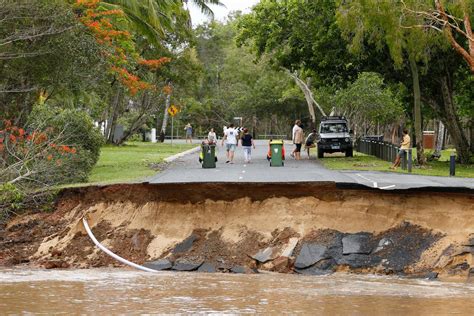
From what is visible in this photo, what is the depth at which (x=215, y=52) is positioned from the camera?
97.1m

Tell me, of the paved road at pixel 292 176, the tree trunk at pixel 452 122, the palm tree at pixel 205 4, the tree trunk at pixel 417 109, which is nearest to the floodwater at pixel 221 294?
the paved road at pixel 292 176

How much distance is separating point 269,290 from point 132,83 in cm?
2004

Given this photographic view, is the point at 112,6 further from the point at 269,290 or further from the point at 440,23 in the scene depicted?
the point at 269,290

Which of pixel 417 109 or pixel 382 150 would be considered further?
pixel 382 150

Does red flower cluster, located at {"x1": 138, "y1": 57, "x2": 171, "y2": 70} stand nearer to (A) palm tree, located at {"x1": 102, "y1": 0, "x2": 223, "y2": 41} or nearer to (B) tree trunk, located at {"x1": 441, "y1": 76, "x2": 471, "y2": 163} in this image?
(A) palm tree, located at {"x1": 102, "y1": 0, "x2": 223, "y2": 41}

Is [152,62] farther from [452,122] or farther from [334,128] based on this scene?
[452,122]

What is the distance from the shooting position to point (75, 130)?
92.4 feet

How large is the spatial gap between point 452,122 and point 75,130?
1627 centimetres

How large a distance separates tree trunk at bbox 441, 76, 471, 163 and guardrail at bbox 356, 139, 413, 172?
2474mm

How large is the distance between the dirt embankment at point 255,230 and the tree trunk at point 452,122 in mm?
16119

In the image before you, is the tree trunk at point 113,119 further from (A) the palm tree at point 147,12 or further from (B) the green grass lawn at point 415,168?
(B) the green grass lawn at point 415,168

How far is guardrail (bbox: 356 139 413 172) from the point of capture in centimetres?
3119

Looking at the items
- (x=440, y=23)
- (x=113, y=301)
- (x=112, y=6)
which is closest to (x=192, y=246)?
(x=113, y=301)

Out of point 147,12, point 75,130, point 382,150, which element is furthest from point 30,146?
point 382,150
